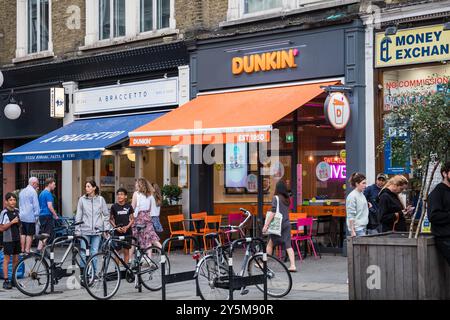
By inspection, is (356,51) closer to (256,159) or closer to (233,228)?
(256,159)

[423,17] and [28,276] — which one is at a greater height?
[423,17]

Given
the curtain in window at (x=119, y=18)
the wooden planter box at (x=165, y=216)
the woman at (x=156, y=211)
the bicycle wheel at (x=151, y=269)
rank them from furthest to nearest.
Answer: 1. the curtain in window at (x=119, y=18)
2. the wooden planter box at (x=165, y=216)
3. the woman at (x=156, y=211)
4. the bicycle wheel at (x=151, y=269)

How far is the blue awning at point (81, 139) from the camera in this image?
747 inches

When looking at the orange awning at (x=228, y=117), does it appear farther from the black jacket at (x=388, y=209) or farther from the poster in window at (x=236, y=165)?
the black jacket at (x=388, y=209)

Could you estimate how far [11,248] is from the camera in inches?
518

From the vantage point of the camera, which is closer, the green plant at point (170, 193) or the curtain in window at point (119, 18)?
the green plant at point (170, 193)

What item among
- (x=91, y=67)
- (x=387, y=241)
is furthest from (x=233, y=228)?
(x=91, y=67)

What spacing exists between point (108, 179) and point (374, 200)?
366 inches

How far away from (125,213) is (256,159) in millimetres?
5261

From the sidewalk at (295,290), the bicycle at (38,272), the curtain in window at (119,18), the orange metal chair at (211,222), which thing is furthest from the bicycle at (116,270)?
the curtain in window at (119,18)

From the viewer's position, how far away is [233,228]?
11719 millimetres

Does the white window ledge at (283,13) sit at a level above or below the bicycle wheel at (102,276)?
above

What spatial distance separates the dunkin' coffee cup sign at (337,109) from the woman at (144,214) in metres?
3.77
